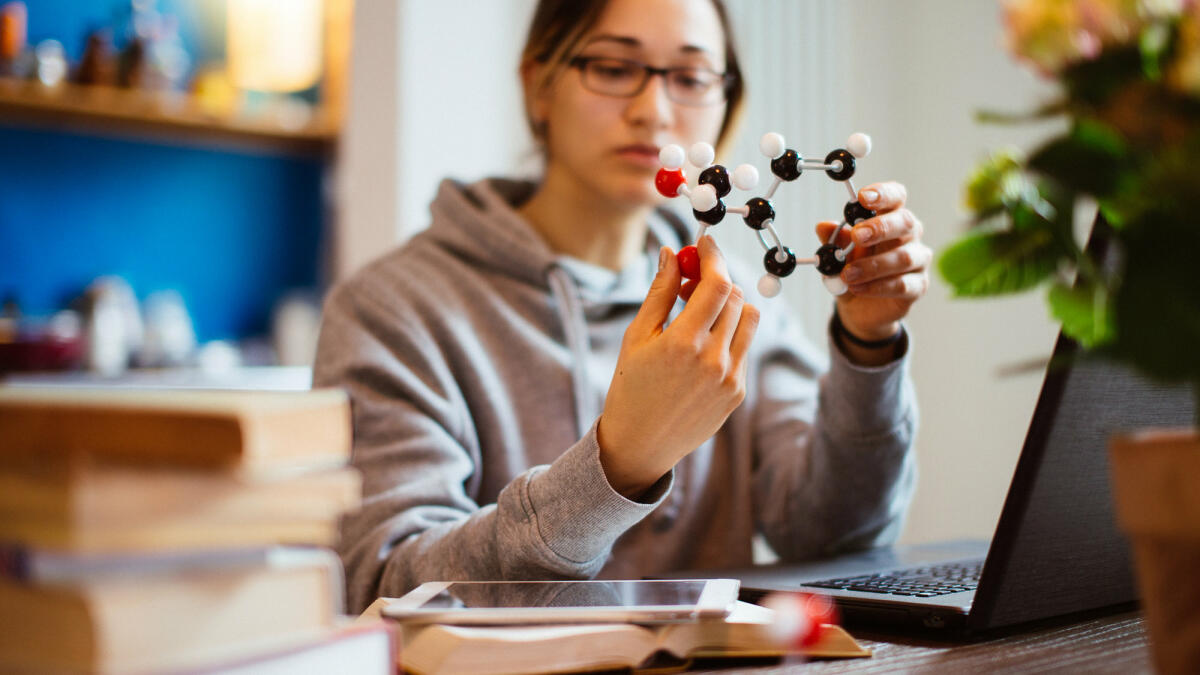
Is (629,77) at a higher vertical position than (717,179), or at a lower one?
higher

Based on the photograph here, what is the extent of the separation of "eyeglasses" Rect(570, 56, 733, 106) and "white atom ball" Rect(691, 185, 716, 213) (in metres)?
0.50

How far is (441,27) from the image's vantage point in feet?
7.75

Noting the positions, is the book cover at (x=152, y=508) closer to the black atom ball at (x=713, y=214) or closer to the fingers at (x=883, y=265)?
the black atom ball at (x=713, y=214)

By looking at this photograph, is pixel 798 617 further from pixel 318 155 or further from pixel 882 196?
pixel 318 155

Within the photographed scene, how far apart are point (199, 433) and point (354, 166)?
2128 millimetres

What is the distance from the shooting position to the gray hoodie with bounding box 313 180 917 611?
103 centimetres

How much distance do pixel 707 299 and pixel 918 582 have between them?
0.30m

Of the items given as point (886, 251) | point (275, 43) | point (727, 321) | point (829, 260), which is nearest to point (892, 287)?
point (886, 251)

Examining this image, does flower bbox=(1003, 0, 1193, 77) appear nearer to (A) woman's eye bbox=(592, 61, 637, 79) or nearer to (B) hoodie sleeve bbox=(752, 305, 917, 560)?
(B) hoodie sleeve bbox=(752, 305, 917, 560)

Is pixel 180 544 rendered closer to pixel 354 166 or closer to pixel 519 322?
pixel 519 322

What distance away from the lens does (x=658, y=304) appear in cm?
80

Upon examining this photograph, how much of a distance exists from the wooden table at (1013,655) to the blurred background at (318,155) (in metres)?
1.81

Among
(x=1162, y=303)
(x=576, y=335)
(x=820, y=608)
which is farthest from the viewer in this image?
(x=576, y=335)

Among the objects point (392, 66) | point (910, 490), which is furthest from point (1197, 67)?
point (392, 66)
